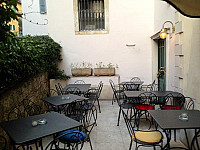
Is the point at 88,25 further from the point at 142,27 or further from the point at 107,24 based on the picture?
the point at 142,27

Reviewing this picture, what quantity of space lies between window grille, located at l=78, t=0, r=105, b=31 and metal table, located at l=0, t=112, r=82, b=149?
5276 millimetres

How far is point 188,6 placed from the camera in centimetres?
267

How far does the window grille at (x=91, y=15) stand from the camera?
289 inches

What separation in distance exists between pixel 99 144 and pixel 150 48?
4.72 m

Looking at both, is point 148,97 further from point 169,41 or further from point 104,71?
point 104,71

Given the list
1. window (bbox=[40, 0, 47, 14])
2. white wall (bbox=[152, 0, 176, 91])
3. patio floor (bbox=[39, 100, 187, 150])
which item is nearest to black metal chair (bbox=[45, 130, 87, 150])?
patio floor (bbox=[39, 100, 187, 150])

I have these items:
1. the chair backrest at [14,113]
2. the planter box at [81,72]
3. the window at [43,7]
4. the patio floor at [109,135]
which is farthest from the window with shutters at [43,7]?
the chair backrest at [14,113]

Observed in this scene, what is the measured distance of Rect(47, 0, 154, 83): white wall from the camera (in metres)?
7.04

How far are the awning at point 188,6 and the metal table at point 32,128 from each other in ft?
7.11

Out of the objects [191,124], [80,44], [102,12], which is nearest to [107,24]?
[102,12]

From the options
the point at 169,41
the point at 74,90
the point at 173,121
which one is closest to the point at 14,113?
the point at 74,90

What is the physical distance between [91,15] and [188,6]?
5177 millimetres

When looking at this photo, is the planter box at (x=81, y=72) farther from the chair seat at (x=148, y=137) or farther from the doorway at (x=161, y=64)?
the chair seat at (x=148, y=137)

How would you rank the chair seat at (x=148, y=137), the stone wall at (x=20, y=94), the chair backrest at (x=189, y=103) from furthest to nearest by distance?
the chair backrest at (x=189, y=103), the stone wall at (x=20, y=94), the chair seat at (x=148, y=137)
